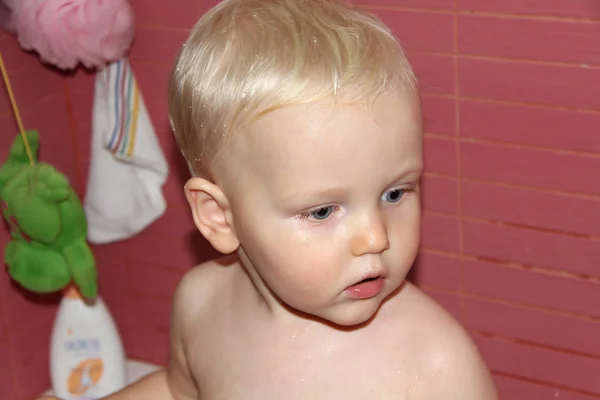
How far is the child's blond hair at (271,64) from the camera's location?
3.46 ft

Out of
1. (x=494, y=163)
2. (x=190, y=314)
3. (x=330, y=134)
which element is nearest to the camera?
(x=330, y=134)

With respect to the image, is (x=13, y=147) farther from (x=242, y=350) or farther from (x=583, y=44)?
(x=583, y=44)

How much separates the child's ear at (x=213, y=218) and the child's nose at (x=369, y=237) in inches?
6.4

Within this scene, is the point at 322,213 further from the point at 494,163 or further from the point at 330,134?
the point at 494,163

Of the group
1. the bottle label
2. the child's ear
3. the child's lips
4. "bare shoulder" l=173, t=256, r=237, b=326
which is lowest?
the bottle label

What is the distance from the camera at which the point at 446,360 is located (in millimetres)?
1157

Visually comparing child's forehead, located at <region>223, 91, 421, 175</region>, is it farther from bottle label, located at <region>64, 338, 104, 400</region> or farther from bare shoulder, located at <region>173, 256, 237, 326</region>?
bottle label, located at <region>64, 338, 104, 400</region>

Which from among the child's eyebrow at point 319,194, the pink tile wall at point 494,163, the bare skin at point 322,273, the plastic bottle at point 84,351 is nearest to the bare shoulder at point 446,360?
the bare skin at point 322,273

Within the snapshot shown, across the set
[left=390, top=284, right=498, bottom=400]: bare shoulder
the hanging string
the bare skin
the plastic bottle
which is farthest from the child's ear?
the plastic bottle

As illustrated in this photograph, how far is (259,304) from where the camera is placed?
127 cm

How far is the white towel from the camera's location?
71.5 inches

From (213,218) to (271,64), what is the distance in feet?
0.69

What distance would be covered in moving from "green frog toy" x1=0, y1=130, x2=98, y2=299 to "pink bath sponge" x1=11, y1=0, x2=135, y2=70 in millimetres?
146

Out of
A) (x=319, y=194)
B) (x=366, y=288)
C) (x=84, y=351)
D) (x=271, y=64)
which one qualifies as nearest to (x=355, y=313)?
(x=366, y=288)
